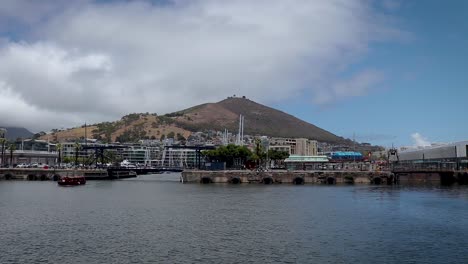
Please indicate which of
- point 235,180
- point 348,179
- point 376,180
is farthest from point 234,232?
point 376,180

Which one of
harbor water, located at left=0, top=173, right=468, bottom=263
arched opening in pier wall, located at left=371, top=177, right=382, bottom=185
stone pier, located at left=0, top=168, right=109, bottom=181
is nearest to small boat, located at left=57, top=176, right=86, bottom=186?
stone pier, located at left=0, top=168, right=109, bottom=181

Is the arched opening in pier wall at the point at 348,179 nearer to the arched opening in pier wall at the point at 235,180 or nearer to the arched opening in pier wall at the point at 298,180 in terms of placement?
the arched opening in pier wall at the point at 298,180

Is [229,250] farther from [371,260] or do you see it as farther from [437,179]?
[437,179]

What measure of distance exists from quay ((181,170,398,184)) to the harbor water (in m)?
69.3

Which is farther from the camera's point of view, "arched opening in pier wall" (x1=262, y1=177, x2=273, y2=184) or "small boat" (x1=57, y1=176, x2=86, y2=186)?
"arched opening in pier wall" (x1=262, y1=177, x2=273, y2=184)

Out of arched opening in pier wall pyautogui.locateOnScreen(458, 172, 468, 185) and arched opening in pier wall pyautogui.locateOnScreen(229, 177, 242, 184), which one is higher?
arched opening in pier wall pyautogui.locateOnScreen(458, 172, 468, 185)

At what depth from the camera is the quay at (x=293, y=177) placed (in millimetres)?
161863

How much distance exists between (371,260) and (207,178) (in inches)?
4969

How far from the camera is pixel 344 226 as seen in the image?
6334 cm

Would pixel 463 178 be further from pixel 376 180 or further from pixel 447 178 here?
pixel 376 180

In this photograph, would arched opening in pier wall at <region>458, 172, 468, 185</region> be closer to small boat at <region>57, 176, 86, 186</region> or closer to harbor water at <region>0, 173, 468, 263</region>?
harbor water at <region>0, 173, 468, 263</region>

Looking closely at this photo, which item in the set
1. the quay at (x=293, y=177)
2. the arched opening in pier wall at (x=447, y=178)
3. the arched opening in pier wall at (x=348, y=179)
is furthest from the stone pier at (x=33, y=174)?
the arched opening in pier wall at (x=447, y=178)

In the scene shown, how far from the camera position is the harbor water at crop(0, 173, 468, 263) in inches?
1813

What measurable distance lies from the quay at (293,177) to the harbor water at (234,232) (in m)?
69.3
